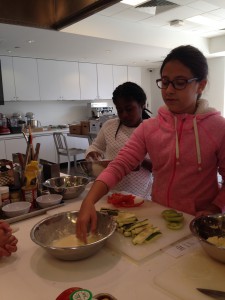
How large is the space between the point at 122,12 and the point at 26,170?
3.15 meters

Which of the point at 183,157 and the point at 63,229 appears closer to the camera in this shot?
the point at 63,229

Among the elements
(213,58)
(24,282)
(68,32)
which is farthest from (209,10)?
(24,282)

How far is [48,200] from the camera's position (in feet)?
4.00

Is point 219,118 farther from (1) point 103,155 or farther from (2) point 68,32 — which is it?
(2) point 68,32

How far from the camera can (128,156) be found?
1.16 meters

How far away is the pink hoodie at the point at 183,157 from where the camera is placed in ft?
3.41

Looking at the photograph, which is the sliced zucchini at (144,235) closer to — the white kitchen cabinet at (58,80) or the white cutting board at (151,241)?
the white cutting board at (151,241)

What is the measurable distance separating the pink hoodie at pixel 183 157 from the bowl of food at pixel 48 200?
29 centimetres

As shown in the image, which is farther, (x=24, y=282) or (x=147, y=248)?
(x=147, y=248)

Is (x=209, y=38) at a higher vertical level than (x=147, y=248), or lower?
higher

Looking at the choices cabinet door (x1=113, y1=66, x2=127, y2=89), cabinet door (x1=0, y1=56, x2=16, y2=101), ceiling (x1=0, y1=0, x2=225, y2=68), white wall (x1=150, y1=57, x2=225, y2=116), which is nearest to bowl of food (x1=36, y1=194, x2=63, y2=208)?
ceiling (x1=0, y1=0, x2=225, y2=68)

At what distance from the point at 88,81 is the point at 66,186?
15.2ft

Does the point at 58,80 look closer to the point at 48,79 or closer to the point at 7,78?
the point at 48,79

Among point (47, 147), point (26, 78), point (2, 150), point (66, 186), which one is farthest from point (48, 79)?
point (66, 186)
